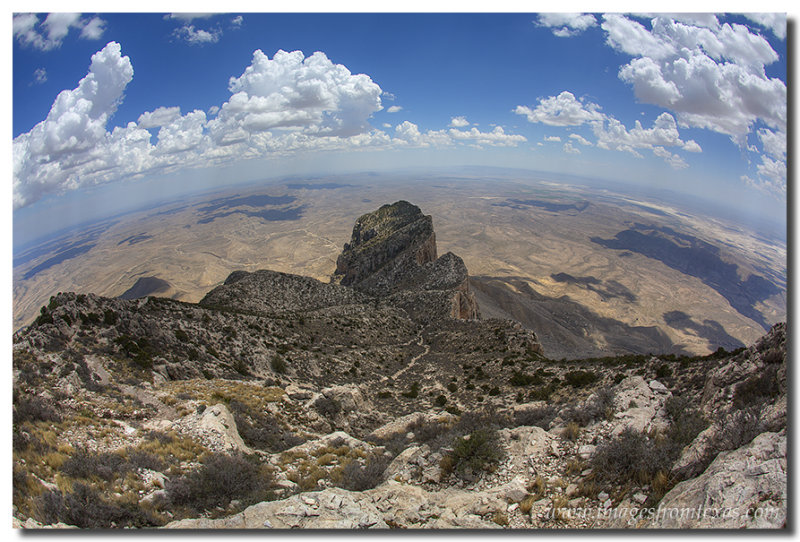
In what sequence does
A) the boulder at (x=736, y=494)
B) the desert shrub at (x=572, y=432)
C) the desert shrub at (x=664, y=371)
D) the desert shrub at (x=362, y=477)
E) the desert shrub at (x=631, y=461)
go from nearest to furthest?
the boulder at (x=736, y=494)
the desert shrub at (x=631, y=461)
the desert shrub at (x=362, y=477)
the desert shrub at (x=572, y=432)
the desert shrub at (x=664, y=371)

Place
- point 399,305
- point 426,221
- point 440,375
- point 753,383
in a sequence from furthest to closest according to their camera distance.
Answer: point 426,221
point 399,305
point 440,375
point 753,383

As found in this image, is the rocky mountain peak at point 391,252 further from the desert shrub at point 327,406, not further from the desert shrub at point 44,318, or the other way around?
the desert shrub at point 44,318

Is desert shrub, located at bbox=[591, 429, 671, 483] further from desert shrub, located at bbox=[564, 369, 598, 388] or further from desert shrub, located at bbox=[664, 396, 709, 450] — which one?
desert shrub, located at bbox=[564, 369, 598, 388]

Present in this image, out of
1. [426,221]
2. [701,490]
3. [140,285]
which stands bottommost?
[140,285]

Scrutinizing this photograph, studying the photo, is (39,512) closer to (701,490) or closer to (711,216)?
(701,490)

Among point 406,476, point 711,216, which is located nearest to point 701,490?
point 406,476

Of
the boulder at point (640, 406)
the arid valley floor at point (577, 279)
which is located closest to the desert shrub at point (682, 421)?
the boulder at point (640, 406)
